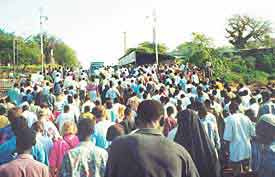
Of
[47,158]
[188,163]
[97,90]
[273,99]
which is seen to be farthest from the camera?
[97,90]

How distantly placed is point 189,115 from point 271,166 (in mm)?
1286

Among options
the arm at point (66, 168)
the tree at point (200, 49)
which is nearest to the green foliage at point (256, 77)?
the tree at point (200, 49)

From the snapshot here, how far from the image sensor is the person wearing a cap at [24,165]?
446 cm

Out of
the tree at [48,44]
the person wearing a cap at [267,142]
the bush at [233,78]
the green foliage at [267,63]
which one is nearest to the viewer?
the person wearing a cap at [267,142]

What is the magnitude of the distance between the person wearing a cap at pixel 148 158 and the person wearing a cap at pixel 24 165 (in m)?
0.80

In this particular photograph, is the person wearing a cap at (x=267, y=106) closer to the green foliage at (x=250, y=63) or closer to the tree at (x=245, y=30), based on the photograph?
the green foliage at (x=250, y=63)

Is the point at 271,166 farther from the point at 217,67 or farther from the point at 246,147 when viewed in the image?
the point at 217,67

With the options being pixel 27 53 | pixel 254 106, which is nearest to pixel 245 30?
pixel 27 53

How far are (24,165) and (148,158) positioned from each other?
125 centimetres

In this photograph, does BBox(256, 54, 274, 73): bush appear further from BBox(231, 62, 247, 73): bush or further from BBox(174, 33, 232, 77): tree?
BBox(174, 33, 232, 77): tree

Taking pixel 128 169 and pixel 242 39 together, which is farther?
pixel 242 39

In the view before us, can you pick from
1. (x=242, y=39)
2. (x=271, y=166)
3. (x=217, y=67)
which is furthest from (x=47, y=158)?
(x=242, y=39)

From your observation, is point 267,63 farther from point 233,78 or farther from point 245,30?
point 245,30

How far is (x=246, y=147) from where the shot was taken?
9945 millimetres
